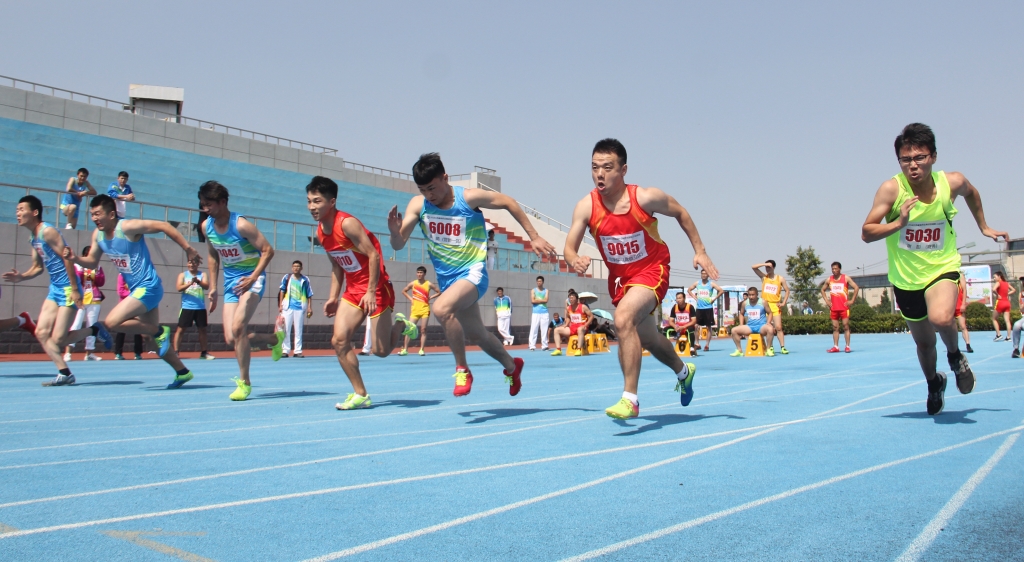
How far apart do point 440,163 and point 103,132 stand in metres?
25.2

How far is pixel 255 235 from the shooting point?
768 cm

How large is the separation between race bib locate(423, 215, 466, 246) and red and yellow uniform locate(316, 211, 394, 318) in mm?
572

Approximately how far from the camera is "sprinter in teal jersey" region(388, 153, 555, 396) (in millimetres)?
6469

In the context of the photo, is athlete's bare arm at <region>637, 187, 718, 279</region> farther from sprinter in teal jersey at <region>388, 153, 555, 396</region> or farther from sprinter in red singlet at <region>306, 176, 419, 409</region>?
sprinter in red singlet at <region>306, 176, 419, 409</region>

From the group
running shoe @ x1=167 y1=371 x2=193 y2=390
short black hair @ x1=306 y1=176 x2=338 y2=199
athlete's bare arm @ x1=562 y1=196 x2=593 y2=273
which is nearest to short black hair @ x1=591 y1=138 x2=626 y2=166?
athlete's bare arm @ x1=562 y1=196 x2=593 y2=273

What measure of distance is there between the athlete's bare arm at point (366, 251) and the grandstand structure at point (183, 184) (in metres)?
12.1

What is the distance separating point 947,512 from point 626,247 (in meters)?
3.06

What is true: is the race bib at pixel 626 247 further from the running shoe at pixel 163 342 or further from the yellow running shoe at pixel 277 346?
the running shoe at pixel 163 342

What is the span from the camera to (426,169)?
6352mm

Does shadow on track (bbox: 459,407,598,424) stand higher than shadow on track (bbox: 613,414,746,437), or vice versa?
shadow on track (bbox: 613,414,746,437)

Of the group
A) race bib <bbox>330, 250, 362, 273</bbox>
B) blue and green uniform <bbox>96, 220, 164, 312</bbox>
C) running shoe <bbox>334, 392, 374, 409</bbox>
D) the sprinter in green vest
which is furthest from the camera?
blue and green uniform <bbox>96, 220, 164, 312</bbox>

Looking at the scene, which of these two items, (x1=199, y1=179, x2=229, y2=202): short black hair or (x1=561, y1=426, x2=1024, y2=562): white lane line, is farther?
(x1=199, y1=179, x2=229, y2=202): short black hair

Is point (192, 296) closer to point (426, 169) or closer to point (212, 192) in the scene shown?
point (212, 192)

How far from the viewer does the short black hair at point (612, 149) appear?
5.70 meters
